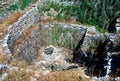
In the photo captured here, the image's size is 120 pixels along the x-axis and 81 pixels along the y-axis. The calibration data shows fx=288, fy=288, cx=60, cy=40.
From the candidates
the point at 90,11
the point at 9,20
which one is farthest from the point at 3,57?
the point at 90,11

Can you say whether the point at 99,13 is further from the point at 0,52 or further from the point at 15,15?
the point at 0,52

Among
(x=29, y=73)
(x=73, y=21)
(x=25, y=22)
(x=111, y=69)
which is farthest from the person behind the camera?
(x=73, y=21)

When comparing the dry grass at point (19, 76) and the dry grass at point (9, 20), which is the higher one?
the dry grass at point (9, 20)

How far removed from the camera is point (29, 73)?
14.4 metres

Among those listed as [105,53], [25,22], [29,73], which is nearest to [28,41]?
[25,22]

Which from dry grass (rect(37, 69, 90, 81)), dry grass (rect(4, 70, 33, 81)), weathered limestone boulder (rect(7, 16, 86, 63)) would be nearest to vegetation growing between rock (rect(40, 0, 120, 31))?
weathered limestone boulder (rect(7, 16, 86, 63))

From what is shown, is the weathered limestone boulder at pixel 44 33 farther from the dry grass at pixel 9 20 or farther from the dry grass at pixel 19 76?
the dry grass at pixel 19 76

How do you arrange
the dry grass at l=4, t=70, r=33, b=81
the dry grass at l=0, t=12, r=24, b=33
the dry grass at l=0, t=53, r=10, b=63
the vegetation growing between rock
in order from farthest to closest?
the vegetation growing between rock → the dry grass at l=0, t=12, r=24, b=33 → the dry grass at l=0, t=53, r=10, b=63 → the dry grass at l=4, t=70, r=33, b=81

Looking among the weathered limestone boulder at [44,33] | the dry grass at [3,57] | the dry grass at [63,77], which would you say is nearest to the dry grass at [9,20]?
the weathered limestone boulder at [44,33]

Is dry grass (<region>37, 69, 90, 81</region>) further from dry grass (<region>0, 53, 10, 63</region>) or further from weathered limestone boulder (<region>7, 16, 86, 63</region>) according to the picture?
weathered limestone boulder (<region>7, 16, 86, 63</region>)

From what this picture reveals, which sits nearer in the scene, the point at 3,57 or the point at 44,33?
the point at 3,57

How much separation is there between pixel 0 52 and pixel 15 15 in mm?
6038

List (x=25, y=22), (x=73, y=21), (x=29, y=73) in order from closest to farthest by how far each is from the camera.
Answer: (x=29, y=73) < (x=25, y=22) < (x=73, y=21)

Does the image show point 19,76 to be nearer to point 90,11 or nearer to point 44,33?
point 44,33
